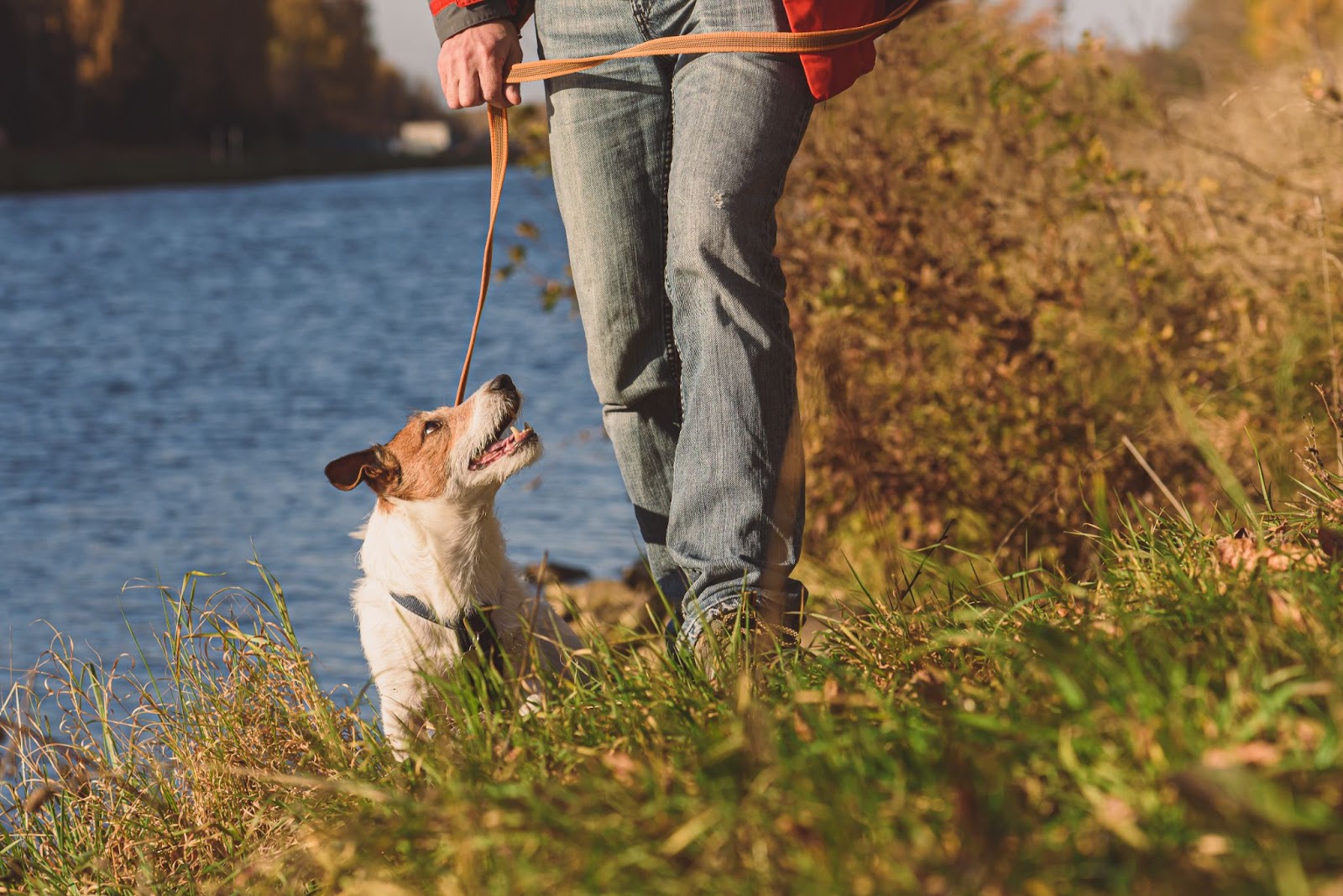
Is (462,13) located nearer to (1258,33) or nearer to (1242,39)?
(1242,39)

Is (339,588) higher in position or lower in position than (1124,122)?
lower

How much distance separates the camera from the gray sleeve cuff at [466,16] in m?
3.38

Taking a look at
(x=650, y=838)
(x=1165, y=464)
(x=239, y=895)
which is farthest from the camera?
(x=1165, y=464)

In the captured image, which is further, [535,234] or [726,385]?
[535,234]

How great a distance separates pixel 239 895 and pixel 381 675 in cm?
112

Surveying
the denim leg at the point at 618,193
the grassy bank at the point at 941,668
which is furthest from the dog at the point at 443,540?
the denim leg at the point at 618,193

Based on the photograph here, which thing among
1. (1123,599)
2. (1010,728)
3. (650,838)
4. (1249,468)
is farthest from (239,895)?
(1249,468)

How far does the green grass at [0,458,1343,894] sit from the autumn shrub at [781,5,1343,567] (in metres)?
2.58

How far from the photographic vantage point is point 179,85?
193ft

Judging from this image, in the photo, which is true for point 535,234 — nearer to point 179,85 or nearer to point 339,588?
point 339,588

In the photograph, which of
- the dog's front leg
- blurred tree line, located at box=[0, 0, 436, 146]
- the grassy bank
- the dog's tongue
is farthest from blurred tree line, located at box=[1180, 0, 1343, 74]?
blurred tree line, located at box=[0, 0, 436, 146]

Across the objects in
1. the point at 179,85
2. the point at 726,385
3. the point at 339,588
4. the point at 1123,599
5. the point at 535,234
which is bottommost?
the point at 339,588

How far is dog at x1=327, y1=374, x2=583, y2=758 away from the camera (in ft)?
11.5

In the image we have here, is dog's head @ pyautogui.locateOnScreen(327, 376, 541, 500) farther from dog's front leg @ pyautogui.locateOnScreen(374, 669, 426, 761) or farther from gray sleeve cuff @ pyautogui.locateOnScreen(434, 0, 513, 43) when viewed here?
gray sleeve cuff @ pyautogui.locateOnScreen(434, 0, 513, 43)
